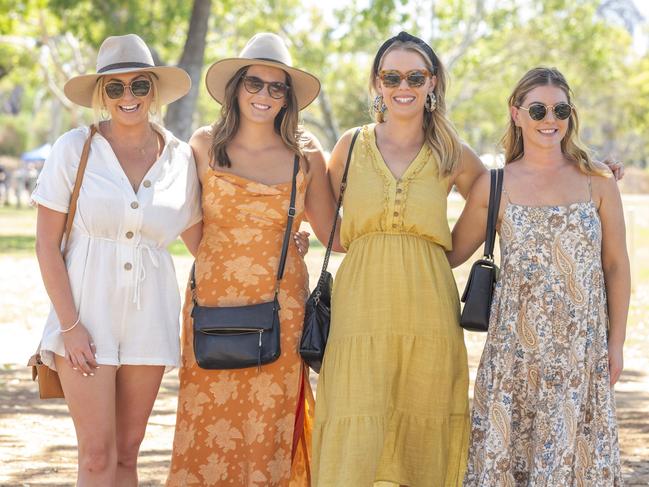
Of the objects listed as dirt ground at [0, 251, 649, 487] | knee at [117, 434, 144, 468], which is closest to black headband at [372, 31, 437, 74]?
knee at [117, 434, 144, 468]

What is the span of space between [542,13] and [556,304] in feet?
102

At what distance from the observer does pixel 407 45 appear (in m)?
5.35

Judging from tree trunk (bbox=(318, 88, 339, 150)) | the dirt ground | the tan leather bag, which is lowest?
the dirt ground

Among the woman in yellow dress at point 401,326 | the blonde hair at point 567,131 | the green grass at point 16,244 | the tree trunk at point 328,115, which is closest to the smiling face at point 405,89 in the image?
the woman in yellow dress at point 401,326

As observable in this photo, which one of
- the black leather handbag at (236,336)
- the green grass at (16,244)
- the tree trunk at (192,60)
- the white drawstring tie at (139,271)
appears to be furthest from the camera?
the green grass at (16,244)

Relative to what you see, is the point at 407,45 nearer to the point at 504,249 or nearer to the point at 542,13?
the point at 504,249

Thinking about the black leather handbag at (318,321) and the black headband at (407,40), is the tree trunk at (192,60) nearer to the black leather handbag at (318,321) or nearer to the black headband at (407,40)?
the black headband at (407,40)

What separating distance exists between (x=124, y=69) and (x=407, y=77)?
50.0 inches

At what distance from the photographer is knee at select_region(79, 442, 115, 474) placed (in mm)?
4762

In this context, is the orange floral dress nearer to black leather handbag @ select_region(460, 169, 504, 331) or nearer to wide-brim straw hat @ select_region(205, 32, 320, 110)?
wide-brim straw hat @ select_region(205, 32, 320, 110)

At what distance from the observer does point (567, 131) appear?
5.25 metres

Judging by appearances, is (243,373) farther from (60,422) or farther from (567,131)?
(60,422)

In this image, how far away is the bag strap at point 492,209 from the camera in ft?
16.8

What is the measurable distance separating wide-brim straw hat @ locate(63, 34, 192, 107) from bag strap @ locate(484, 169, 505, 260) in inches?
58.9
